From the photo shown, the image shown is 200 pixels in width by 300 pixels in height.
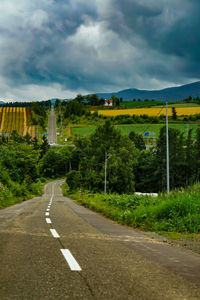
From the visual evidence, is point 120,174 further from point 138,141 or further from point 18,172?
point 138,141

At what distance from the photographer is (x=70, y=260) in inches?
209

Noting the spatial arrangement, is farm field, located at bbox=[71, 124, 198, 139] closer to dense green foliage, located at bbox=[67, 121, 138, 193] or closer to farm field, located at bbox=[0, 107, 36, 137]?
farm field, located at bbox=[0, 107, 36, 137]

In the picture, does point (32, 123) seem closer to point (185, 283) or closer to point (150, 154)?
point (150, 154)

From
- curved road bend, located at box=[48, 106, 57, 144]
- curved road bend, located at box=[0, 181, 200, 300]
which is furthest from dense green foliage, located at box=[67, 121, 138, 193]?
curved road bend, located at box=[48, 106, 57, 144]

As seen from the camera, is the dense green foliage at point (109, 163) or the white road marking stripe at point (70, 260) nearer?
the white road marking stripe at point (70, 260)

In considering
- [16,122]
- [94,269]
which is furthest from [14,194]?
[16,122]

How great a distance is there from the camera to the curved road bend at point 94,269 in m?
3.72

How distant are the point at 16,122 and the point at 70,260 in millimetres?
175395

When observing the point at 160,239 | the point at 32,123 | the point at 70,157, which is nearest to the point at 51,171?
the point at 70,157

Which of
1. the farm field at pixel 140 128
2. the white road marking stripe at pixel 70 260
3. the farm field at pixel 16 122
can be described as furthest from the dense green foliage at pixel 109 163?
the farm field at pixel 16 122

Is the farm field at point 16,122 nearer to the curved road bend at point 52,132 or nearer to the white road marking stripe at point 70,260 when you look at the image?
the curved road bend at point 52,132

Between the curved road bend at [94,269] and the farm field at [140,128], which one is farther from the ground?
the farm field at [140,128]

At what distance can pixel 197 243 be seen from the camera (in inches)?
304

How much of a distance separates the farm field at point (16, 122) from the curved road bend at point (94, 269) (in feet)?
486
